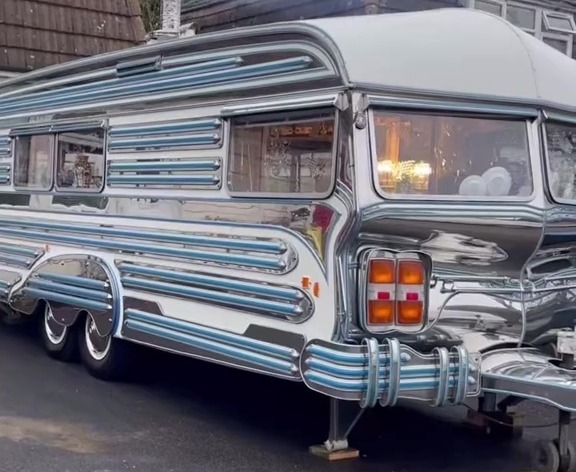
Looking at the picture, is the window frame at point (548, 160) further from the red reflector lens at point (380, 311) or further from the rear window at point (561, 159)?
the red reflector lens at point (380, 311)

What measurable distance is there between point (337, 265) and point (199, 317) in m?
1.31

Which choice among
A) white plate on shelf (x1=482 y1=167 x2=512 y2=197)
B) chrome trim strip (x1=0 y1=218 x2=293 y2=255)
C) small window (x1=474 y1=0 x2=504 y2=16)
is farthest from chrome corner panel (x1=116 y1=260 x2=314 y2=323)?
small window (x1=474 y1=0 x2=504 y2=16)

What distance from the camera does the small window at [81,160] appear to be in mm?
7672

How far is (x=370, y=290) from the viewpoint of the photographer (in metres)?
5.39

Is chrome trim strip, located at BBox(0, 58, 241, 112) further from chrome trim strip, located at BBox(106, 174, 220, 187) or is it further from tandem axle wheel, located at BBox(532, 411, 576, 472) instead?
tandem axle wheel, located at BBox(532, 411, 576, 472)

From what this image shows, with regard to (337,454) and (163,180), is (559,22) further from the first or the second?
(337,454)

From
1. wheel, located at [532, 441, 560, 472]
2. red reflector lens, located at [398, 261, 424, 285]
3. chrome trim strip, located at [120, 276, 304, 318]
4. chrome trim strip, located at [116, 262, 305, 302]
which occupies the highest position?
red reflector lens, located at [398, 261, 424, 285]

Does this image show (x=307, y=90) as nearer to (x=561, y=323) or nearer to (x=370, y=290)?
(x=370, y=290)

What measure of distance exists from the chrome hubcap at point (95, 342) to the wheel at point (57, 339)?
1.16 feet

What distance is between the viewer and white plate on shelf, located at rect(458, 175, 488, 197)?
5.68 m

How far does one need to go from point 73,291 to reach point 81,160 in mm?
1046

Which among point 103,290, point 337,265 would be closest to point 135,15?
point 103,290

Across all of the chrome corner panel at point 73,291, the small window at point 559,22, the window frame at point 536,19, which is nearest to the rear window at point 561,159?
the chrome corner panel at point 73,291

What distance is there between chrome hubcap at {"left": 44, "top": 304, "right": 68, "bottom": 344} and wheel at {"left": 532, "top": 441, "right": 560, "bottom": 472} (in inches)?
Answer: 162
